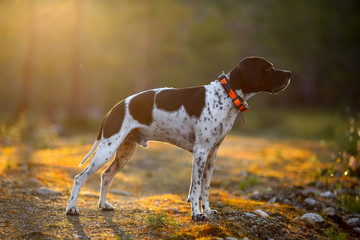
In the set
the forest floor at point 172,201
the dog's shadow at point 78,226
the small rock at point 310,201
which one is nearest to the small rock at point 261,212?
the forest floor at point 172,201

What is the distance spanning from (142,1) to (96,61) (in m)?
4.49

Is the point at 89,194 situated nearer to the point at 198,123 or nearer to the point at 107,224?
the point at 107,224

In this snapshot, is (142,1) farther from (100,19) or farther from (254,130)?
(254,130)

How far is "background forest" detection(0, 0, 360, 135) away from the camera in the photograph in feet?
60.7

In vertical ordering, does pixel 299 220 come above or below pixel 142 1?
below

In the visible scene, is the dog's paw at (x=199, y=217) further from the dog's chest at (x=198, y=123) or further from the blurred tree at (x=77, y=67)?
the blurred tree at (x=77, y=67)

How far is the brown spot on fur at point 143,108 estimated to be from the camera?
16.0 ft

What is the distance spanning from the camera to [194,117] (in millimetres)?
4656

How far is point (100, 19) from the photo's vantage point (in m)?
21.9

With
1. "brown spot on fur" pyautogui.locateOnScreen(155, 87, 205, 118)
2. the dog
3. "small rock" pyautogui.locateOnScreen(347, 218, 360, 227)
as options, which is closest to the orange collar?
the dog

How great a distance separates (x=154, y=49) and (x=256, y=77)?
1921 centimetres

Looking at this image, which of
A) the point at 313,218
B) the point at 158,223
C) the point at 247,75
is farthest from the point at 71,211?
the point at 313,218

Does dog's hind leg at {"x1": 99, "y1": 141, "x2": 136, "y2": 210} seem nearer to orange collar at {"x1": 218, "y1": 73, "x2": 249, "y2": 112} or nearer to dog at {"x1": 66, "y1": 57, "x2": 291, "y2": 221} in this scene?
dog at {"x1": 66, "y1": 57, "x2": 291, "y2": 221}

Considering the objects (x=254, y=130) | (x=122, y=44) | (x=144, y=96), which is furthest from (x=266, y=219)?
(x=122, y=44)
